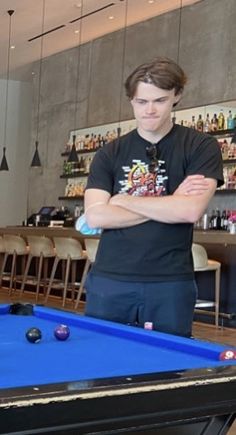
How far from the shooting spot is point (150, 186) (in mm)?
2629

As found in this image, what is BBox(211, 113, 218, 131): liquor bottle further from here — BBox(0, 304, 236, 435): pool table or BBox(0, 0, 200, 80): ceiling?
BBox(0, 304, 236, 435): pool table

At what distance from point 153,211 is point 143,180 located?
0.69 feet

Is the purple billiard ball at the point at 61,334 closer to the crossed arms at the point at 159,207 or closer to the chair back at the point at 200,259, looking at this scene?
the crossed arms at the point at 159,207

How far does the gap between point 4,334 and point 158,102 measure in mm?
972

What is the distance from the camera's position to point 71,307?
8453 millimetres

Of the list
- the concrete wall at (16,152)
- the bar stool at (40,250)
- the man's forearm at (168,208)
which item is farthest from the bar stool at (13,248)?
the man's forearm at (168,208)

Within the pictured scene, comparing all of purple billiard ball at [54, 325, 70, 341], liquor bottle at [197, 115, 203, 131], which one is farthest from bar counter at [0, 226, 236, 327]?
purple billiard ball at [54, 325, 70, 341]

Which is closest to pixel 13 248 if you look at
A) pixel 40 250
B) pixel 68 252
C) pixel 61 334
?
pixel 40 250

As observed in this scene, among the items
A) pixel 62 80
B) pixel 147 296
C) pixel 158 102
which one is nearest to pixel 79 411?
pixel 147 296

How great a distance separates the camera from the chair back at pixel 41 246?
9234mm

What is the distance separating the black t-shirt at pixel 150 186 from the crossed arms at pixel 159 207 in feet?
0.15

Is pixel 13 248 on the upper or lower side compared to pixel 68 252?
lower

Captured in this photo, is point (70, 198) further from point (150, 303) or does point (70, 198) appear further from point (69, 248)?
point (150, 303)

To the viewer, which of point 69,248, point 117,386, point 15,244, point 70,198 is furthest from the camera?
point 70,198
